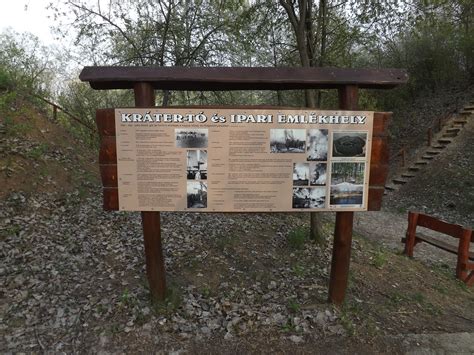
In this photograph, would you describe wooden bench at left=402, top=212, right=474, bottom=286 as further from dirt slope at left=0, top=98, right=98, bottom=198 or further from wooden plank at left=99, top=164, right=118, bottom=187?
dirt slope at left=0, top=98, right=98, bottom=198

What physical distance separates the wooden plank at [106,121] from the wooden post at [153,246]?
28 cm

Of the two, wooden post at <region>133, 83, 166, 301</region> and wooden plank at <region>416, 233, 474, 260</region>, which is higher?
wooden post at <region>133, 83, 166, 301</region>

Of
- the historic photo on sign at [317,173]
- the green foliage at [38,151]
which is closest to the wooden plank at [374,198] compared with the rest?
the historic photo on sign at [317,173]

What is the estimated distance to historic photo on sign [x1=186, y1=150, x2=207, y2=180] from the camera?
3.56 meters

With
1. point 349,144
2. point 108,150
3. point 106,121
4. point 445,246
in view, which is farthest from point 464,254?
point 106,121

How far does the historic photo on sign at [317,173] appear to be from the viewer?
3646 mm

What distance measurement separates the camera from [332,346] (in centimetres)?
363

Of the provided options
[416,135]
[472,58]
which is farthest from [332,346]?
[472,58]

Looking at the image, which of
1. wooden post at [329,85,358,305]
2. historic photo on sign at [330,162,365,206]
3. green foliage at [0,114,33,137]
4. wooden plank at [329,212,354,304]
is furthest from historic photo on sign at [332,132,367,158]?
green foliage at [0,114,33,137]

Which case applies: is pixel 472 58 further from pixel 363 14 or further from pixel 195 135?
pixel 195 135

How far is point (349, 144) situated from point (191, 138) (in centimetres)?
160

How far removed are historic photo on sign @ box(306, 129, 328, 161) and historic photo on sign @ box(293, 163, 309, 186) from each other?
11cm

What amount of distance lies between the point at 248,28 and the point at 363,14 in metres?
2.60

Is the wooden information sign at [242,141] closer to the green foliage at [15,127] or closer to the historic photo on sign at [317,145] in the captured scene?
the historic photo on sign at [317,145]
